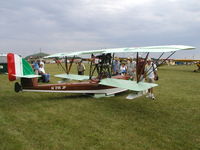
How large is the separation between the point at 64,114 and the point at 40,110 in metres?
0.95

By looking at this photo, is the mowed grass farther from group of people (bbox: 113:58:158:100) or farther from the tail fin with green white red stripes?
the tail fin with green white red stripes

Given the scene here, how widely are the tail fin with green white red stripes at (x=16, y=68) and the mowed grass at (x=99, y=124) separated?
41.3 inches

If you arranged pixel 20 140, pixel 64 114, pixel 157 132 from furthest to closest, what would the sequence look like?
1. pixel 64 114
2. pixel 157 132
3. pixel 20 140

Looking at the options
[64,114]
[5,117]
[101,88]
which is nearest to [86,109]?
[64,114]

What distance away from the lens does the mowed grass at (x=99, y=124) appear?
391 cm

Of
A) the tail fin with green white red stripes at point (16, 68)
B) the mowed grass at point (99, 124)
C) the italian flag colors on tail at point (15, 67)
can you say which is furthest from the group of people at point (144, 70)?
the italian flag colors on tail at point (15, 67)

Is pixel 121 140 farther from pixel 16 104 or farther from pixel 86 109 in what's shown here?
pixel 16 104

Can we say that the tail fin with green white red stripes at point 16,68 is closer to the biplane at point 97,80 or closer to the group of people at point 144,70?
the biplane at point 97,80

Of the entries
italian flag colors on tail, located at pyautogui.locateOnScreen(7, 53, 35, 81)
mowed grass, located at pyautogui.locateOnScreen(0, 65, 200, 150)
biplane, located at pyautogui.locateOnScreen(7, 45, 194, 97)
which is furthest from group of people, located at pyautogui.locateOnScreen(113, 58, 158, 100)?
italian flag colors on tail, located at pyautogui.locateOnScreen(7, 53, 35, 81)

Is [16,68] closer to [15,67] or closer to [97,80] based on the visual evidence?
[15,67]

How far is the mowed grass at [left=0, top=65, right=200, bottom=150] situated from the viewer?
3912 mm

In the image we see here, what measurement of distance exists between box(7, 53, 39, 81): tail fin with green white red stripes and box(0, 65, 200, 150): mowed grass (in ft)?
3.44

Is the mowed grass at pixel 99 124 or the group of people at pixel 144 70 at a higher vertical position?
the group of people at pixel 144 70

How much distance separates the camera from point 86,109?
21.0 ft
